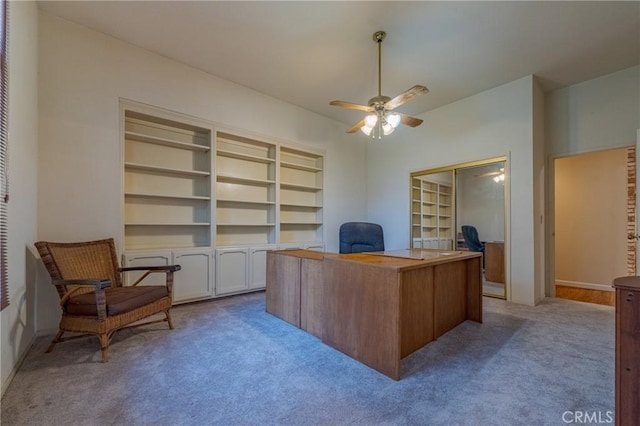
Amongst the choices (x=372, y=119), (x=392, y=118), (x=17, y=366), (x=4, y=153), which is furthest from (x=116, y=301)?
(x=392, y=118)

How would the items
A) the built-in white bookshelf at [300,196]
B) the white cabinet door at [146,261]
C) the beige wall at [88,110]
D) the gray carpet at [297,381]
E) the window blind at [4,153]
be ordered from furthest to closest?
the built-in white bookshelf at [300,196]
the white cabinet door at [146,261]
the beige wall at [88,110]
the window blind at [4,153]
the gray carpet at [297,381]

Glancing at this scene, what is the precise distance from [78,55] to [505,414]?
4.62m

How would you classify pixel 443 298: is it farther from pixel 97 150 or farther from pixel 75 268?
pixel 97 150

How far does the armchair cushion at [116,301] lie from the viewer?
2094mm

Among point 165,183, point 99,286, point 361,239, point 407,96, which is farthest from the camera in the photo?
point 361,239

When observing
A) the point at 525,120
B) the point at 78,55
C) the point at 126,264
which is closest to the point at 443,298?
the point at 525,120

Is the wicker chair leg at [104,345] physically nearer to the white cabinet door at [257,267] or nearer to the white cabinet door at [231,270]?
the white cabinet door at [231,270]

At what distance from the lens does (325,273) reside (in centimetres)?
228

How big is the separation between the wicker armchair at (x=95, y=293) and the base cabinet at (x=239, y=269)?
1061 millimetres

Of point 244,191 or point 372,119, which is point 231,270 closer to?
point 244,191

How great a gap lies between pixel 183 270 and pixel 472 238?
4.15 meters

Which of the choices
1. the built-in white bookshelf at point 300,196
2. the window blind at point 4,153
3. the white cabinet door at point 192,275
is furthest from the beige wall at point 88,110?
the built-in white bookshelf at point 300,196

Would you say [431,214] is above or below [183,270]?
above

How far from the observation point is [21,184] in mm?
2098
